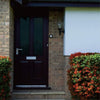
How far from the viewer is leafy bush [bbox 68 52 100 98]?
4859 mm

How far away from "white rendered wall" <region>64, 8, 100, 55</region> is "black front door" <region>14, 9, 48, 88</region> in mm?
858

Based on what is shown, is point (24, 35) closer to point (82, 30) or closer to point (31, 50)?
point (31, 50)

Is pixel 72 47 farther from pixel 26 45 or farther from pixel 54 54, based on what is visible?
pixel 26 45

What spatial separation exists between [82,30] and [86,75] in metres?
1.39

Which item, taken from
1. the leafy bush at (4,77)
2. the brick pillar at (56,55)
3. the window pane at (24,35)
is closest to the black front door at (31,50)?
the window pane at (24,35)

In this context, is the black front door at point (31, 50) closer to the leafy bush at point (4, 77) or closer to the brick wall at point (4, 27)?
the brick wall at point (4, 27)

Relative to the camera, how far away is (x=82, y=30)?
568 centimetres

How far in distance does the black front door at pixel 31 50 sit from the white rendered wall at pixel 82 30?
0.86 m

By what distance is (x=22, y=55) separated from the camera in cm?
615

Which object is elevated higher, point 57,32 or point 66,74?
point 57,32

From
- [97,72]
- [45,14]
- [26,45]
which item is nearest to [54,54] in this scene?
[26,45]

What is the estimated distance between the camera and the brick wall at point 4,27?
5.39 meters

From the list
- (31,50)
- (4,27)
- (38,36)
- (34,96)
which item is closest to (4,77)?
(34,96)

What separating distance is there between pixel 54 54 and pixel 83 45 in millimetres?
972
